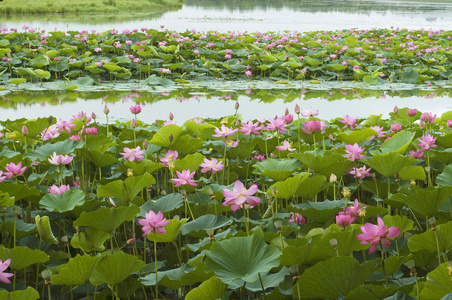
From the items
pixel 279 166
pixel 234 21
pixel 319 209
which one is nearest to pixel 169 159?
pixel 279 166

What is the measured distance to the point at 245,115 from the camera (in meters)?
5.09

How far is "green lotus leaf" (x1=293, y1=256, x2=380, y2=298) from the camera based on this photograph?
3.72 feet

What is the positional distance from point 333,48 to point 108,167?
23.0 ft

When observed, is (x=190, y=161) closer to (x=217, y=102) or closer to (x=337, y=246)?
(x=337, y=246)

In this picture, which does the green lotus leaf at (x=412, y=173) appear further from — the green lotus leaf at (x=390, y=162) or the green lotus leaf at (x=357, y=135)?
the green lotus leaf at (x=357, y=135)

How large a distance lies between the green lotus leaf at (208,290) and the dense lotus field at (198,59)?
586cm

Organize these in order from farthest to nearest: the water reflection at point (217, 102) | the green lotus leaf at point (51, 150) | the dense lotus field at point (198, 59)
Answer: the dense lotus field at point (198, 59)
the water reflection at point (217, 102)
the green lotus leaf at point (51, 150)

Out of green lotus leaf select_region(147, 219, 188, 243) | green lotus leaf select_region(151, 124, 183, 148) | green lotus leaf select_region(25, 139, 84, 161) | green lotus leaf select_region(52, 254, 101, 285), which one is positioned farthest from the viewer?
green lotus leaf select_region(151, 124, 183, 148)

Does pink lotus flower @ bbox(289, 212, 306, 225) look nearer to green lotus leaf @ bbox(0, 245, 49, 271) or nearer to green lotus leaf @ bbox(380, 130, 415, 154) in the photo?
green lotus leaf @ bbox(380, 130, 415, 154)

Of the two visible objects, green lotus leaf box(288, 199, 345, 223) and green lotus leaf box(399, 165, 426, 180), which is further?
green lotus leaf box(399, 165, 426, 180)

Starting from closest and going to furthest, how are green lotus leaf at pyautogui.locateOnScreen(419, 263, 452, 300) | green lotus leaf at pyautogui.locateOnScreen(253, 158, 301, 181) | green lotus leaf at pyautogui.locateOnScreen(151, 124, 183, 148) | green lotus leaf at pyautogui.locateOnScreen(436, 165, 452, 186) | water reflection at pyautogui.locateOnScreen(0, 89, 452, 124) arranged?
1. green lotus leaf at pyautogui.locateOnScreen(419, 263, 452, 300)
2. green lotus leaf at pyautogui.locateOnScreen(436, 165, 452, 186)
3. green lotus leaf at pyautogui.locateOnScreen(253, 158, 301, 181)
4. green lotus leaf at pyautogui.locateOnScreen(151, 124, 183, 148)
5. water reflection at pyautogui.locateOnScreen(0, 89, 452, 124)

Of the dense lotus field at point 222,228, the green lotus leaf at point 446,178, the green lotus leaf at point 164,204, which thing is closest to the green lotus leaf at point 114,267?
the dense lotus field at point 222,228

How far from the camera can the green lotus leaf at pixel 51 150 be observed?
213 cm

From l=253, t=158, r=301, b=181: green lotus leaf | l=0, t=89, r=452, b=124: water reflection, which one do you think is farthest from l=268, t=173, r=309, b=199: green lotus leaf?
l=0, t=89, r=452, b=124: water reflection
